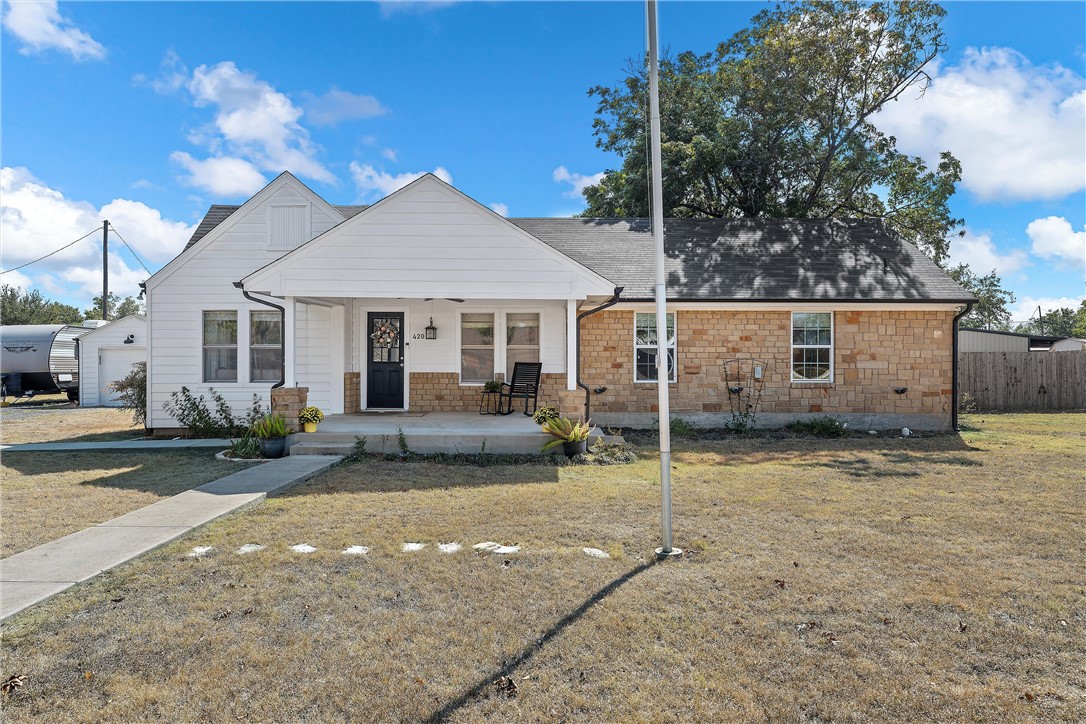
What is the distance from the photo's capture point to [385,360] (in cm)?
1260

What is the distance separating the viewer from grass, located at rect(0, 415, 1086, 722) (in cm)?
279

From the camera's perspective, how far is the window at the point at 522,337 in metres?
12.7

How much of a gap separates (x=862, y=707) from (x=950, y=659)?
808 millimetres

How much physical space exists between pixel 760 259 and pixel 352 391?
967 centimetres

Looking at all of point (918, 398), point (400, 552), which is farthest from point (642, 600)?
point (918, 398)

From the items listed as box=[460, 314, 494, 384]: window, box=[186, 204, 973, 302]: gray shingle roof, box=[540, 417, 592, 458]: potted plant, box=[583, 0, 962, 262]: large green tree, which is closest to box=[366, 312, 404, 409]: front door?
box=[460, 314, 494, 384]: window

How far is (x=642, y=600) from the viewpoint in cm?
392

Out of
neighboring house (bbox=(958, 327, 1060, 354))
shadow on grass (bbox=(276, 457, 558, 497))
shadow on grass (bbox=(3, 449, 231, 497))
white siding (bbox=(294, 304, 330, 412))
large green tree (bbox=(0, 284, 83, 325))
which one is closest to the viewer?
shadow on grass (bbox=(276, 457, 558, 497))

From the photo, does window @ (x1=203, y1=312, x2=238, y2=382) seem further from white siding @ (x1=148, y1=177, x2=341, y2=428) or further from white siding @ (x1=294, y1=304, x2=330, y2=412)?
white siding @ (x1=294, y1=304, x2=330, y2=412)

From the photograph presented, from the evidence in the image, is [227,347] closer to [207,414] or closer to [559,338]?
[207,414]

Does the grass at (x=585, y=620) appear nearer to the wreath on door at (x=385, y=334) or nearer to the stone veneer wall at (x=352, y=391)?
the stone veneer wall at (x=352, y=391)

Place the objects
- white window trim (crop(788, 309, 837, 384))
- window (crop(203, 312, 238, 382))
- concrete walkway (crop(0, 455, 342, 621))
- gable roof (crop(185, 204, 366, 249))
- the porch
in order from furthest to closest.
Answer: gable roof (crop(185, 204, 366, 249)), white window trim (crop(788, 309, 837, 384)), window (crop(203, 312, 238, 382)), the porch, concrete walkway (crop(0, 455, 342, 621))

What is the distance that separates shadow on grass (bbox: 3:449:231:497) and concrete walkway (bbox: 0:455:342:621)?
67 cm

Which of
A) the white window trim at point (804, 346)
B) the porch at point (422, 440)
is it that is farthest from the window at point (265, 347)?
the white window trim at point (804, 346)
